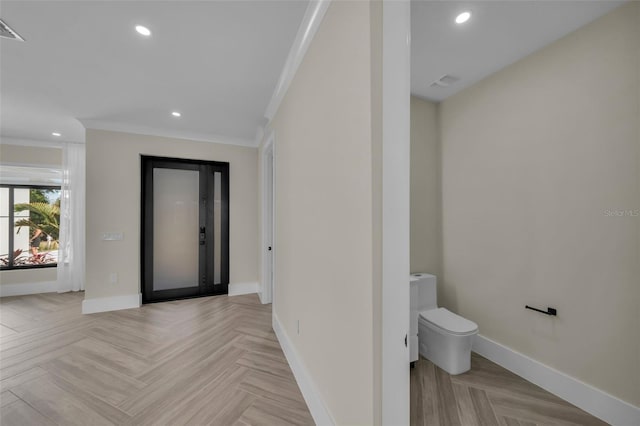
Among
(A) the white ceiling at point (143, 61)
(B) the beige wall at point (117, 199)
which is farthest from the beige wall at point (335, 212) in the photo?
(B) the beige wall at point (117, 199)

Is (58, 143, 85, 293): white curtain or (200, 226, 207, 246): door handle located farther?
(58, 143, 85, 293): white curtain

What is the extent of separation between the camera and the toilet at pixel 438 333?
6.93 feet

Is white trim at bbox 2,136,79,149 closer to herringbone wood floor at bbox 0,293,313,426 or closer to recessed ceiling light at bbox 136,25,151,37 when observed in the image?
herringbone wood floor at bbox 0,293,313,426

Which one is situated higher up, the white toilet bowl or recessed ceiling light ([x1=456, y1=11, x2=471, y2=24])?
recessed ceiling light ([x1=456, y1=11, x2=471, y2=24])

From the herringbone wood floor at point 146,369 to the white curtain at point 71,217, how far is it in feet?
3.12

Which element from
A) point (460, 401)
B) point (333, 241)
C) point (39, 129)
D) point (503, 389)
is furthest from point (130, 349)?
point (39, 129)

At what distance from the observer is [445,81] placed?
2.44m

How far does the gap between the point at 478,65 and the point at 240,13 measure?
2059 millimetres

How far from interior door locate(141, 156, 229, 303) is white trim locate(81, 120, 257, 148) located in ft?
1.27

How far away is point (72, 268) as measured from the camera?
445cm

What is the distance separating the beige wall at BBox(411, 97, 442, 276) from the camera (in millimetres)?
2754

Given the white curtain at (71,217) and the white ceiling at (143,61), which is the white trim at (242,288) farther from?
the white curtain at (71,217)

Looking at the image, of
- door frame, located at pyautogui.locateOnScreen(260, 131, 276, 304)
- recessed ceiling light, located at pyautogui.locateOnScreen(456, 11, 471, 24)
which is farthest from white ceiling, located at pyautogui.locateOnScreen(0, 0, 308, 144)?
recessed ceiling light, located at pyautogui.locateOnScreen(456, 11, 471, 24)

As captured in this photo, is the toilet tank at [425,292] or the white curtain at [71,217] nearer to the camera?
the toilet tank at [425,292]
